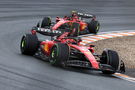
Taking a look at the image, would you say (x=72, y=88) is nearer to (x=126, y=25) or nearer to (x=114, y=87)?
(x=114, y=87)

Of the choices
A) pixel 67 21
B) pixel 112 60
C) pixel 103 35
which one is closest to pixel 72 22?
pixel 67 21

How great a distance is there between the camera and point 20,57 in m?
14.0

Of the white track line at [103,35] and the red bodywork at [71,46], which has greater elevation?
the red bodywork at [71,46]

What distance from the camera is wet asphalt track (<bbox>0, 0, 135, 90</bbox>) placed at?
10.6 metres

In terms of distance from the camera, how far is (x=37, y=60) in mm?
13672

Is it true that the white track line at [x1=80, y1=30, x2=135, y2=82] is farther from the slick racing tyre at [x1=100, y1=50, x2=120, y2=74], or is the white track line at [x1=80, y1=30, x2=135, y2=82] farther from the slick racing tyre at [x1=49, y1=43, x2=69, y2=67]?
the slick racing tyre at [x1=49, y1=43, x2=69, y2=67]

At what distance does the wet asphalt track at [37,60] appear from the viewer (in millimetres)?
10617

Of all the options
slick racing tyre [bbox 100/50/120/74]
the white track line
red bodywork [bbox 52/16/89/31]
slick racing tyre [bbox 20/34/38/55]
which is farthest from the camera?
red bodywork [bbox 52/16/89/31]

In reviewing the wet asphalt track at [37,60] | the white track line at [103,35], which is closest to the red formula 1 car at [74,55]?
the wet asphalt track at [37,60]

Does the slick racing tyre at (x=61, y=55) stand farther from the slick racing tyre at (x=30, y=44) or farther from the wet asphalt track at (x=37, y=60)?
the slick racing tyre at (x=30, y=44)

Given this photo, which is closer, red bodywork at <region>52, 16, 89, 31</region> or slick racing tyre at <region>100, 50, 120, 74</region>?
Result: slick racing tyre at <region>100, 50, 120, 74</region>

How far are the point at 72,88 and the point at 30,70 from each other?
2.21 meters

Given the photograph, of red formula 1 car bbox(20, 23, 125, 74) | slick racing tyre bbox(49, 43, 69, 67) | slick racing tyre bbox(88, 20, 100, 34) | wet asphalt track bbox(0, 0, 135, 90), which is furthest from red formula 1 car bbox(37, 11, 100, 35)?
slick racing tyre bbox(49, 43, 69, 67)

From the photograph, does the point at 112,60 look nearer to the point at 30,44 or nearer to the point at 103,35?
the point at 30,44
